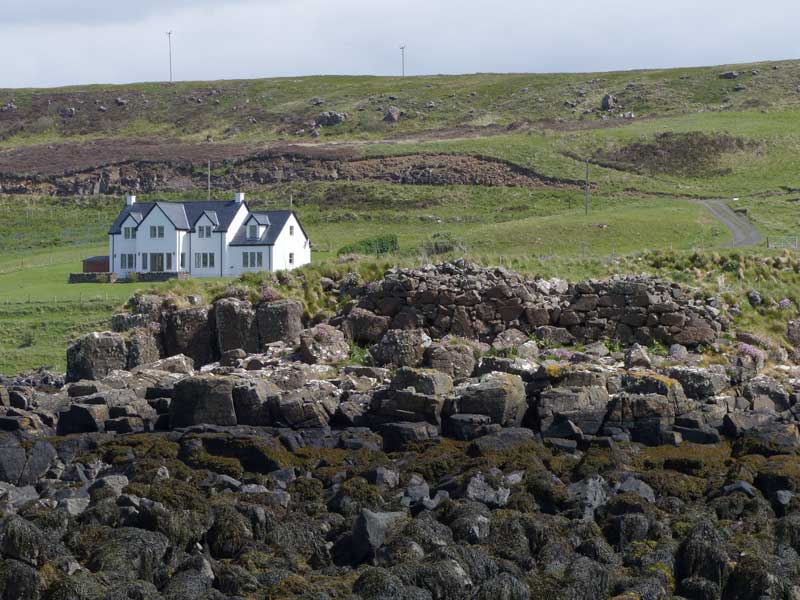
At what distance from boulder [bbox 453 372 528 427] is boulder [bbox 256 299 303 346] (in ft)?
33.7

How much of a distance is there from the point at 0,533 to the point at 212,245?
178ft

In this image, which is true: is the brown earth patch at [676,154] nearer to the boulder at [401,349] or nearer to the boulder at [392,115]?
the boulder at [392,115]

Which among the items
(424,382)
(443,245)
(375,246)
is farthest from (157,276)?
(424,382)

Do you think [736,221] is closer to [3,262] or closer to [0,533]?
[3,262]

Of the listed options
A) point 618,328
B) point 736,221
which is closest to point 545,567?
point 618,328

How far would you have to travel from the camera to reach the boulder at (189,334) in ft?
134

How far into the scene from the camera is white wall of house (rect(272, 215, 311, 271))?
71.5 meters

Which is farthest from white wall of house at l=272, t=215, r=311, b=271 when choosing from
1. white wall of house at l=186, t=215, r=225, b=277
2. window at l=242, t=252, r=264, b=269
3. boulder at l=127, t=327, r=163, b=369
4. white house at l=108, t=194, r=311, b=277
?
boulder at l=127, t=327, r=163, b=369

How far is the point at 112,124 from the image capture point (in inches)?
6358

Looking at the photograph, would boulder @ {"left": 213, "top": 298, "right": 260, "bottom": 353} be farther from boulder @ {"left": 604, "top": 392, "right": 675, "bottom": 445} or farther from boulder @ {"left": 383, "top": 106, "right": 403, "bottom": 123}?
boulder @ {"left": 383, "top": 106, "right": 403, "bottom": 123}

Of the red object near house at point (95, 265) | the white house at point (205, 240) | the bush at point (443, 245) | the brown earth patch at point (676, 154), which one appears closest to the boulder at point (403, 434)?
the bush at point (443, 245)

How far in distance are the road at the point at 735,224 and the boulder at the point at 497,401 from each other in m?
33.9

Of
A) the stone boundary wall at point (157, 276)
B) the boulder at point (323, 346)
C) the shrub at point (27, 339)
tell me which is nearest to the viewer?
the boulder at point (323, 346)

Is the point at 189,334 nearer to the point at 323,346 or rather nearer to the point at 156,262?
the point at 323,346
